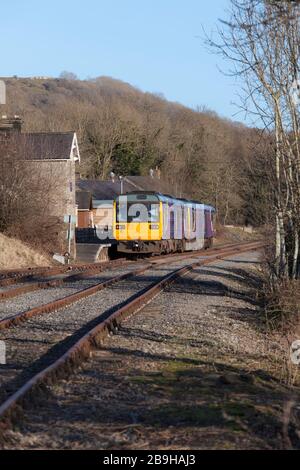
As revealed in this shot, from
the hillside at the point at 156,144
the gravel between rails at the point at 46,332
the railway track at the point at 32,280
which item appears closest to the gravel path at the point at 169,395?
the gravel between rails at the point at 46,332

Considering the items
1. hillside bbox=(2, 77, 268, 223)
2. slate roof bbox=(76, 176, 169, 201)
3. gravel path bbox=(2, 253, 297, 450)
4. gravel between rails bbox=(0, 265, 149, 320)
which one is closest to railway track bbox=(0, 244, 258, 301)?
gravel between rails bbox=(0, 265, 149, 320)

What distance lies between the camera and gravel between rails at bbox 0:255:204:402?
806 centimetres

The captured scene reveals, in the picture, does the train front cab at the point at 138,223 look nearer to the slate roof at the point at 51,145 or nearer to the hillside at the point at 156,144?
the slate roof at the point at 51,145

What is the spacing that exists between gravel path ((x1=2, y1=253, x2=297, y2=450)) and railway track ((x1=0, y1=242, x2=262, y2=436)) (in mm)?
182

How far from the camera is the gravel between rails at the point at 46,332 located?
806 cm

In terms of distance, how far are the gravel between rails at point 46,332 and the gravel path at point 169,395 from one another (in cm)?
53

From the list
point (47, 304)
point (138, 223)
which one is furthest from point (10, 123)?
point (47, 304)

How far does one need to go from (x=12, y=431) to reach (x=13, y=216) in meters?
28.4

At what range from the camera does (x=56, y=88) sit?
133125 millimetres

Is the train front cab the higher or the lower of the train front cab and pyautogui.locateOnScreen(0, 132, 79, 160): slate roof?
the lower

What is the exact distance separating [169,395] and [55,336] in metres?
3.76

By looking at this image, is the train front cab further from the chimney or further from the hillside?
the hillside

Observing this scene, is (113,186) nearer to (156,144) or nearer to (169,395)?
(156,144)
